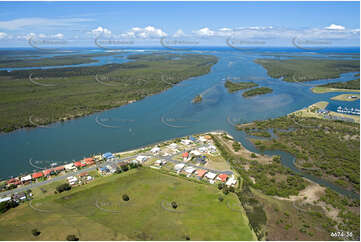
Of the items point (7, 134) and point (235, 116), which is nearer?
point (7, 134)

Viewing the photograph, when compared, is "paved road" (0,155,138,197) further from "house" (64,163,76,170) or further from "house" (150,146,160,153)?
"house" (150,146,160,153)

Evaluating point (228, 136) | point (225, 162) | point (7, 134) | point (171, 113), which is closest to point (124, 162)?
point (225, 162)

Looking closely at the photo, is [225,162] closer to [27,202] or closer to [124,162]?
[124,162]

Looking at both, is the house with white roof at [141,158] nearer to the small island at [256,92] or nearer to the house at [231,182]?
the house at [231,182]

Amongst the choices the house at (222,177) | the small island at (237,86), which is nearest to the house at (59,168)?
the house at (222,177)

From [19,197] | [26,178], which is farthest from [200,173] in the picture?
[26,178]

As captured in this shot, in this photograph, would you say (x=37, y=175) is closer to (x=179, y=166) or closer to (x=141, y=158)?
(x=141, y=158)

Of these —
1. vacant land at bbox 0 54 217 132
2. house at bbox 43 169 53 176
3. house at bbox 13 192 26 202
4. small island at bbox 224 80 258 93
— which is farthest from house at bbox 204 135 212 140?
small island at bbox 224 80 258 93
